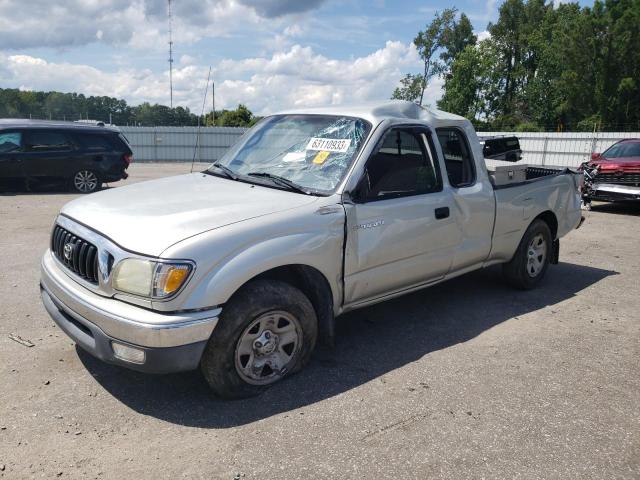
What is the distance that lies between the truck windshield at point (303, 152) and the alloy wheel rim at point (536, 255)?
8.84 feet

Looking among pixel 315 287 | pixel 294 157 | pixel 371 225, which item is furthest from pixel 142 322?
pixel 294 157

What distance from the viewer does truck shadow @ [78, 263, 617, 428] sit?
3.39m

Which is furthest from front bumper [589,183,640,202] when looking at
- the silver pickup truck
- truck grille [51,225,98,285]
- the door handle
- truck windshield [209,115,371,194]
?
truck grille [51,225,98,285]

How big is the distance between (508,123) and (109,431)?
2153 inches

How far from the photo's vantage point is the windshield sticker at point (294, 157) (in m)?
4.23

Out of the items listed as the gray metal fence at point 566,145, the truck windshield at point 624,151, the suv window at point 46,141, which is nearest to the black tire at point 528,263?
the truck windshield at point 624,151

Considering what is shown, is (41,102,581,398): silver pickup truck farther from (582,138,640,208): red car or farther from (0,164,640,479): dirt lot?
(582,138,640,208): red car

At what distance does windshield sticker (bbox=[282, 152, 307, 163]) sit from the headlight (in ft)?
4.98

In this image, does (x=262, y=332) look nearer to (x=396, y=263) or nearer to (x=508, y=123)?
(x=396, y=263)

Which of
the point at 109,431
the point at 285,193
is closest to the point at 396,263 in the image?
the point at 285,193

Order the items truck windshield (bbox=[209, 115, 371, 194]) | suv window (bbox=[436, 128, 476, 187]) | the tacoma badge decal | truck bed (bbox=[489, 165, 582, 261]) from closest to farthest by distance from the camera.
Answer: the tacoma badge decal
truck windshield (bbox=[209, 115, 371, 194])
suv window (bbox=[436, 128, 476, 187])
truck bed (bbox=[489, 165, 582, 261])

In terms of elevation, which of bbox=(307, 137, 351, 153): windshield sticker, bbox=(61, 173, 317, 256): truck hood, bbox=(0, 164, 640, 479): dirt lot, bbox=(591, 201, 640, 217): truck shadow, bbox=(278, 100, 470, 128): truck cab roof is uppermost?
bbox=(278, 100, 470, 128): truck cab roof

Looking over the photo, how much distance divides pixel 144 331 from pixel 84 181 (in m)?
12.4

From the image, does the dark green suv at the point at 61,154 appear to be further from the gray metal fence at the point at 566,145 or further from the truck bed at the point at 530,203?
the gray metal fence at the point at 566,145
